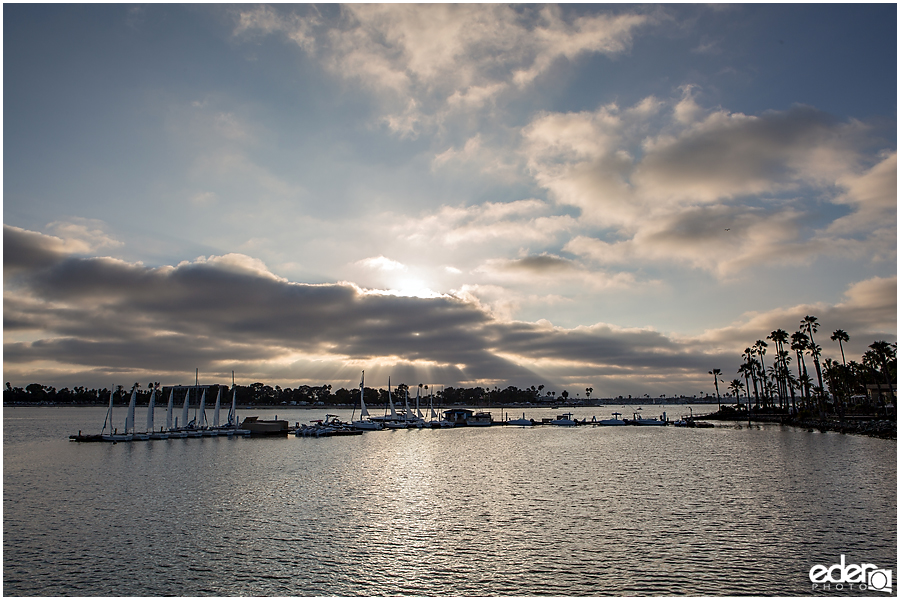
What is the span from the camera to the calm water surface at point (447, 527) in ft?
92.6

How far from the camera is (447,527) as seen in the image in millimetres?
39156

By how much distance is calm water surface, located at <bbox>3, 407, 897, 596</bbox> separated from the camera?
2822 centimetres

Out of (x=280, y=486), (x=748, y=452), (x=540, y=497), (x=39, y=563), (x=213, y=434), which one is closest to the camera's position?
(x=39, y=563)

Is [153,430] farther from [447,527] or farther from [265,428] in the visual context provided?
[447,527]

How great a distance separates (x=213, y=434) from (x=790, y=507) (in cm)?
12090

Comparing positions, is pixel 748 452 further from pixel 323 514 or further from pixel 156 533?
pixel 156 533

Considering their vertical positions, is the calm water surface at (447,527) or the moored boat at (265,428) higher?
the calm water surface at (447,527)

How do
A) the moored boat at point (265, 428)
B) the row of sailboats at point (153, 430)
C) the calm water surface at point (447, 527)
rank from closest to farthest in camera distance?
1. the calm water surface at point (447, 527)
2. the row of sailboats at point (153, 430)
3. the moored boat at point (265, 428)

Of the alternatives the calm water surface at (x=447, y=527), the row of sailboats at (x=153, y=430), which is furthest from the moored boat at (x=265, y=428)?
the calm water surface at (x=447, y=527)

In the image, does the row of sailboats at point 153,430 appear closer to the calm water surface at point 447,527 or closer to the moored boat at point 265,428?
the moored boat at point 265,428

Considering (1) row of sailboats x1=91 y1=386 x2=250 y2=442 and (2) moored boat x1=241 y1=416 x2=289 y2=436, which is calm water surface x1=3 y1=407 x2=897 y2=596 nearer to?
(1) row of sailboats x1=91 y1=386 x2=250 y2=442

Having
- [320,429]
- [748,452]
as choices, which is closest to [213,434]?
[320,429]

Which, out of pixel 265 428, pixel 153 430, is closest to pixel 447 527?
pixel 153 430

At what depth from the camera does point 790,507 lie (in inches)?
1703
